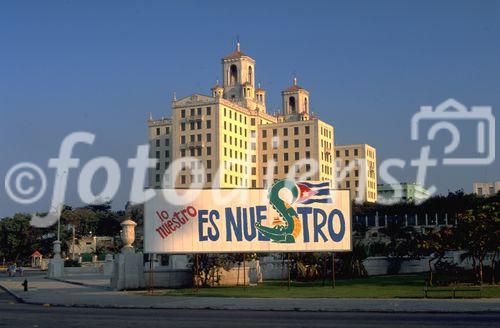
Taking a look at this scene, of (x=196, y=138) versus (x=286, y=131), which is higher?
(x=286, y=131)

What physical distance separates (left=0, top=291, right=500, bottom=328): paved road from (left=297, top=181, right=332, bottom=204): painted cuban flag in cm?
1376

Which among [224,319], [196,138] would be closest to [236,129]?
[196,138]

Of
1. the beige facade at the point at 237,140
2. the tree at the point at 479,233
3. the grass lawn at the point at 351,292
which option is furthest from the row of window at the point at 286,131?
the grass lawn at the point at 351,292

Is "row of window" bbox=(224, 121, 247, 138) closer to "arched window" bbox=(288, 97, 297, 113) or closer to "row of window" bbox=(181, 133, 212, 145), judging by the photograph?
"row of window" bbox=(181, 133, 212, 145)

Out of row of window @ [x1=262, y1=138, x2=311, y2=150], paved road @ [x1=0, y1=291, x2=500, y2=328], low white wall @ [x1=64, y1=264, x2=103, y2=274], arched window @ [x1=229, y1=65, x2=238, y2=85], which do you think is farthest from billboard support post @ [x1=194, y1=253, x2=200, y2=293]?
arched window @ [x1=229, y1=65, x2=238, y2=85]

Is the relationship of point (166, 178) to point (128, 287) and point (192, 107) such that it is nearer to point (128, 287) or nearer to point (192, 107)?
point (192, 107)

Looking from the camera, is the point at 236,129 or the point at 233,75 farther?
the point at 233,75

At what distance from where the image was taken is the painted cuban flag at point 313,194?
37000 mm

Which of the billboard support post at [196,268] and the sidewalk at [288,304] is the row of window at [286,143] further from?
the sidewalk at [288,304]

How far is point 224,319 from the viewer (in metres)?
20.7

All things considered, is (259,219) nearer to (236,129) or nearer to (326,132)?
(236,129)

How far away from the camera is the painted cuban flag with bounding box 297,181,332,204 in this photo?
3700 centimetres

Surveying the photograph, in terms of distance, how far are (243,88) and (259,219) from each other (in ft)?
410

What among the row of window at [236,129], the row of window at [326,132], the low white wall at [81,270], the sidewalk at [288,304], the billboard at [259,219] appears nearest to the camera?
the sidewalk at [288,304]
